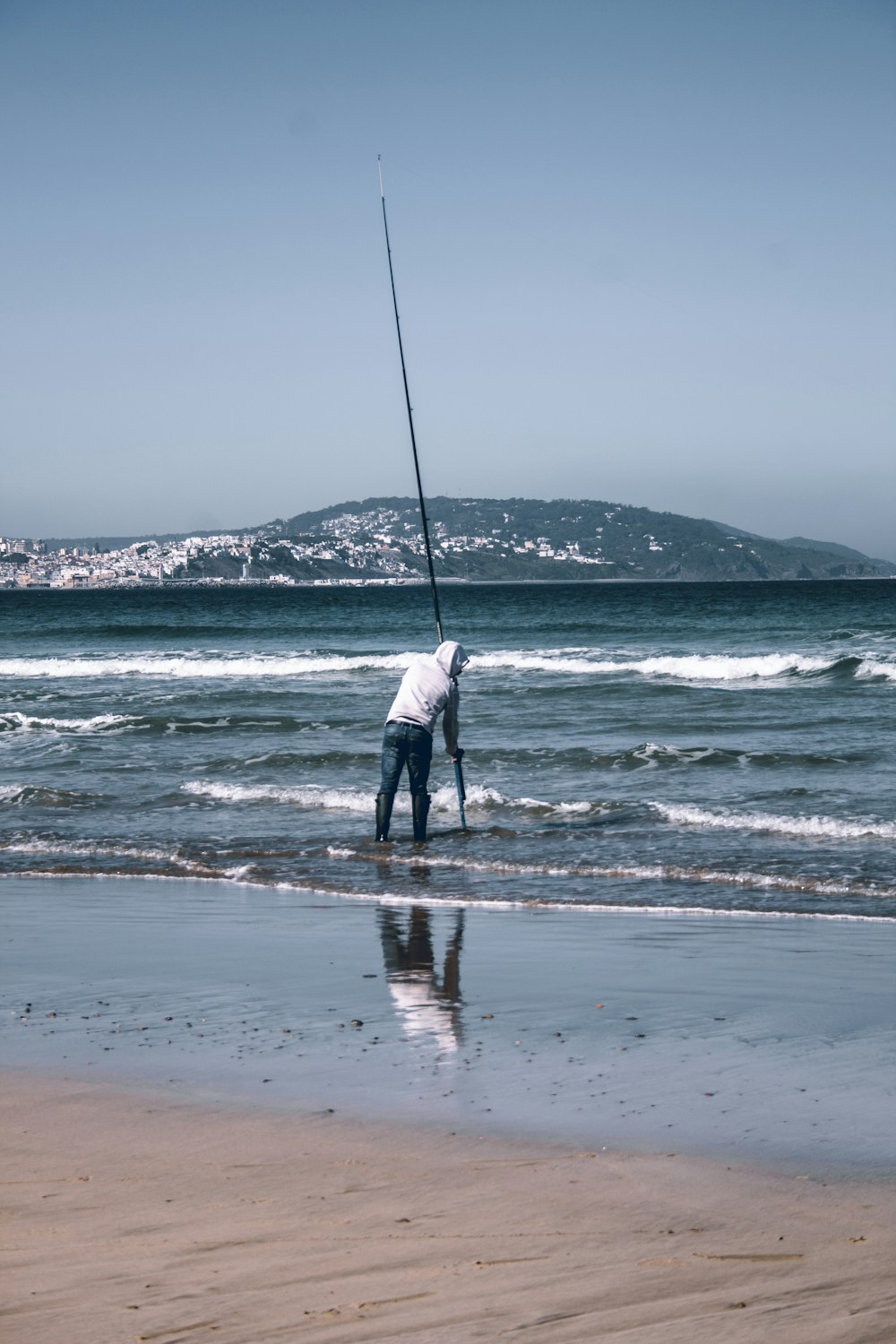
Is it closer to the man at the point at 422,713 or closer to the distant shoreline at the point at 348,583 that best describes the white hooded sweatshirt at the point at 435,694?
the man at the point at 422,713

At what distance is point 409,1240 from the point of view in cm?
299

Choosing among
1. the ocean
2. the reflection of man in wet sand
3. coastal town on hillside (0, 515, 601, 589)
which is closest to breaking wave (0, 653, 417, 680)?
the ocean

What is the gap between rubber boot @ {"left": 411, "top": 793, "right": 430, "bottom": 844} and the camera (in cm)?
952

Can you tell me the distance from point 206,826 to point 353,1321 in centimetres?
817

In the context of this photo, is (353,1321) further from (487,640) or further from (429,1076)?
(487,640)

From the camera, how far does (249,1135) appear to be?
12.1 ft

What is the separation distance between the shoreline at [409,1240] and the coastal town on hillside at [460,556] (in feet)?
416

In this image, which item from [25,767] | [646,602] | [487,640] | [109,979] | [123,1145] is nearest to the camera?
[123,1145]

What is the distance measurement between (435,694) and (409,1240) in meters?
6.34

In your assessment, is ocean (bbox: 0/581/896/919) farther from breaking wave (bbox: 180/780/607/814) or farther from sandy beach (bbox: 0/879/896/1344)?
sandy beach (bbox: 0/879/896/1344)

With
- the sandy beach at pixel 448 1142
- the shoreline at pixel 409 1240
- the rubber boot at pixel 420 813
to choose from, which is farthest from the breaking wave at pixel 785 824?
the shoreline at pixel 409 1240

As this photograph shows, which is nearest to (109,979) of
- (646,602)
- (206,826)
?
(206,826)

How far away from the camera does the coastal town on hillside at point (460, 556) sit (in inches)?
5876

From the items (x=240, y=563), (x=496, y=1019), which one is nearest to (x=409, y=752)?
(x=496, y=1019)
